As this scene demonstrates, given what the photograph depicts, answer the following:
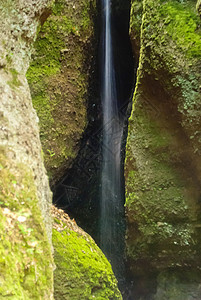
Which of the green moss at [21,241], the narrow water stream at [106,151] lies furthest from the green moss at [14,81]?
the narrow water stream at [106,151]

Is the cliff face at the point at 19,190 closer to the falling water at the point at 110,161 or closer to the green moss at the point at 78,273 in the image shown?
the green moss at the point at 78,273

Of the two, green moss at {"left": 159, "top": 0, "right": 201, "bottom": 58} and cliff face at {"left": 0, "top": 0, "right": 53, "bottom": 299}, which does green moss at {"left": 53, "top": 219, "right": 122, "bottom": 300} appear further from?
green moss at {"left": 159, "top": 0, "right": 201, "bottom": 58}

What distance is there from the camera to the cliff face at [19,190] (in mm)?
1454

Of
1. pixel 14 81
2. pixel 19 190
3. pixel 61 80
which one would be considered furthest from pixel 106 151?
pixel 19 190

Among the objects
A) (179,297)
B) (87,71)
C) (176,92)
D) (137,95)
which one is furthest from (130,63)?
(179,297)

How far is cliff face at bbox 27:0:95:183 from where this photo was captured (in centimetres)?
657

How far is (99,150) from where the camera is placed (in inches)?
339

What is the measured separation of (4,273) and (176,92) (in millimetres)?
4736

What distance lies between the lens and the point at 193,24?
5.29m

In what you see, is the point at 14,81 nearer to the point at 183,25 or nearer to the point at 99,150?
the point at 183,25

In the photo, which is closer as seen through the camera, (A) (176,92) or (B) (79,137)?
(A) (176,92)

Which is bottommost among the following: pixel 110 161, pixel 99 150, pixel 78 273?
pixel 78 273

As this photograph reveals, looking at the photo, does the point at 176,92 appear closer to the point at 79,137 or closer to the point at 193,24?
the point at 193,24

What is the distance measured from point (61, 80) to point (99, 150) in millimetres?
2602
